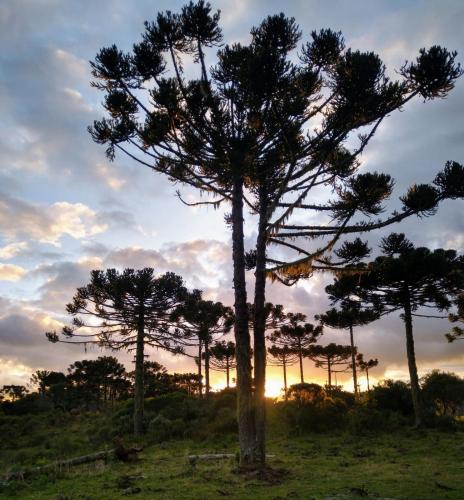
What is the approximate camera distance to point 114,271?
2367 cm

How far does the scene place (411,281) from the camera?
21.0 metres

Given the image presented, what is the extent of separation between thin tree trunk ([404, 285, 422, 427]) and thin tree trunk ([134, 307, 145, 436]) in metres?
13.0

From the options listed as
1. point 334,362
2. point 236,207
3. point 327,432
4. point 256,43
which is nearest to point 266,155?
point 236,207

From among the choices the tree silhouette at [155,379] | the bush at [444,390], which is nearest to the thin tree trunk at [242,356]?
the bush at [444,390]

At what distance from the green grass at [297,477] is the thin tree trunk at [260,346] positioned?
788 mm

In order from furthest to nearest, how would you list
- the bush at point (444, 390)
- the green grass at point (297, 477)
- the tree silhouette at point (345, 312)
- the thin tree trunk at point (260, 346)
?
1. the bush at point (444, 390)
2. the tree silhouette at point (345, 312)
3. the thin tree trunk at point (260, 346)
4. the green grass at point (297, 477)

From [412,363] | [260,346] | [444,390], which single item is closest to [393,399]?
[412,363]

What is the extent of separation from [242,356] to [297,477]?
2.92m

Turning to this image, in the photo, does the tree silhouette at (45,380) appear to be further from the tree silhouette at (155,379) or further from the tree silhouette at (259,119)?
the tree silhouette at (259,119)

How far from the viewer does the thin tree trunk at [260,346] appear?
440 inches

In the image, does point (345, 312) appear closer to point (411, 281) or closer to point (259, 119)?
point (411, 281)

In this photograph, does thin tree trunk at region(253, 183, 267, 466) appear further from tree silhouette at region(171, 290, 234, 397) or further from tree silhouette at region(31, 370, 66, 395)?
tree silhouette at region(31, 370, 66, 395)

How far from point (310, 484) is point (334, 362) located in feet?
110

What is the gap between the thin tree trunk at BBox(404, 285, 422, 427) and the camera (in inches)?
799
